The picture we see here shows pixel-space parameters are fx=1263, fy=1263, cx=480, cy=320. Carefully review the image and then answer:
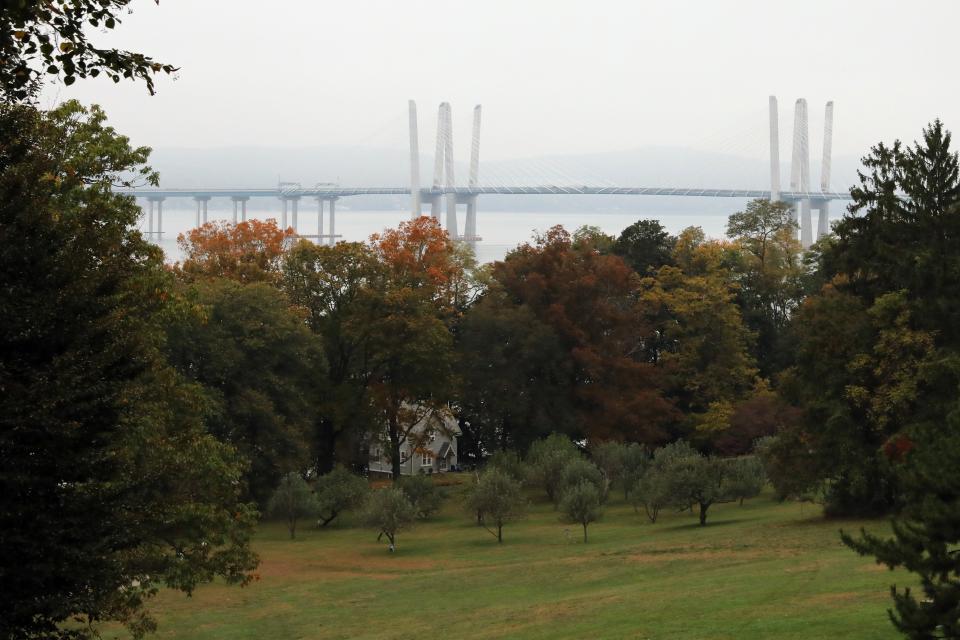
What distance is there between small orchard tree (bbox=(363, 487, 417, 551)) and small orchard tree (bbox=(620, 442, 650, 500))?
7.87 m

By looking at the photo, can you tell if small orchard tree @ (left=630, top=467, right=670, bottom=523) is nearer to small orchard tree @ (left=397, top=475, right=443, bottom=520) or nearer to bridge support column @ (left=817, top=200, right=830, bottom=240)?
small orchard tree @ (left=397, top=475, right=443, bottom=520)

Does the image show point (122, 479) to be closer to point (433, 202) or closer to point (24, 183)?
point (24, 183)

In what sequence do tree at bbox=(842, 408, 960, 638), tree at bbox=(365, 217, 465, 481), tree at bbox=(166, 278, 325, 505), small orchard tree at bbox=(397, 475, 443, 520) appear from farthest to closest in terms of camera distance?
tree at bbox=(365, 217, 465, 481) < small orchard tree at bbox=(397, 475, 443, 520) < tree at bbox=(166, 278, 325, 505) < tree at bbox=(842, 408, 960, 638)

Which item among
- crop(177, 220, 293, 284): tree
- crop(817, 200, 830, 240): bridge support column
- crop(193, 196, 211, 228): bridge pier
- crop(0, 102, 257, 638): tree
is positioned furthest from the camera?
crop(193, 196, 211, 228): bridge pier

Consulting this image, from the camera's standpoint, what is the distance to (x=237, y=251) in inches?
1773

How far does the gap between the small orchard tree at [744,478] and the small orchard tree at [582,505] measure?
3.53 metres

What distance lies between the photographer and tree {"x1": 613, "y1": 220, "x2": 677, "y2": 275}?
1828 inches

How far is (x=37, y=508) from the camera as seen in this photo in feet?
30.3

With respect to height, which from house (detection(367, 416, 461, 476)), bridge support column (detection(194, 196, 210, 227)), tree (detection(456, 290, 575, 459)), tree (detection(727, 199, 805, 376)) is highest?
bridge support column (detection(194, 196, 210, 227))

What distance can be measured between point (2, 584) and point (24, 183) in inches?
116

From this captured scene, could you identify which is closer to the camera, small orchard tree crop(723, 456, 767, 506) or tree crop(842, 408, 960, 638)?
tree crop(842, 408, 960, 638)

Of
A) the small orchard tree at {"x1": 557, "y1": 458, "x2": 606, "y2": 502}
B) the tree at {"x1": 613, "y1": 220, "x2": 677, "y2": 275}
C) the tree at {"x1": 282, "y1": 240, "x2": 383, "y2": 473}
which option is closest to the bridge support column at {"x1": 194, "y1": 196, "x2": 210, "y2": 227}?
the tree at {"x1": 613, "y1": 220, "x2": 677, "y2": 275}

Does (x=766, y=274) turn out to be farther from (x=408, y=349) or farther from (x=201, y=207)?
(x=201, y=207)

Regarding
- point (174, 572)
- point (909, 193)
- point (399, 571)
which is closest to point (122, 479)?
point (174, 572)
